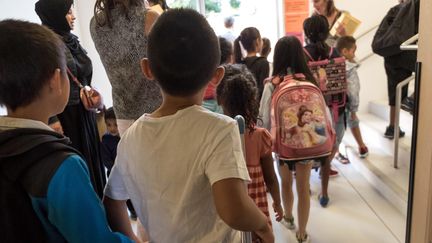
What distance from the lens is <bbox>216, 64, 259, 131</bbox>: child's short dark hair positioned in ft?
4.78

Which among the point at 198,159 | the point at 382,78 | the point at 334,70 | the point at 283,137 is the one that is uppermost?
the point at 198,159

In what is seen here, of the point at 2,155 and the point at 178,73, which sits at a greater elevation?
the point at 178,73

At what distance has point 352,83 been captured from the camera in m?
2.73

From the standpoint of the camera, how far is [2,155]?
66 centimetres

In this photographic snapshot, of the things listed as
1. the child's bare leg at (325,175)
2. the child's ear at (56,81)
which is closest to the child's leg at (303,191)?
the child's bare leg at (325,175)

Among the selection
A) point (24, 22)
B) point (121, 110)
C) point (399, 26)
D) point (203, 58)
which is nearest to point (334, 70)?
point (399, 26)

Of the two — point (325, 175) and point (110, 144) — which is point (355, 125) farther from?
point (110, 144)

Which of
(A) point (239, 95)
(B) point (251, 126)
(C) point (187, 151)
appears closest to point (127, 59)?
(A) point (239, 95)

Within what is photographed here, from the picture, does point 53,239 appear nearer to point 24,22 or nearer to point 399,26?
point 24,22

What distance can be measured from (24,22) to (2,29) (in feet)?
0.16

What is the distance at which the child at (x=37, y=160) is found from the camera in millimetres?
665

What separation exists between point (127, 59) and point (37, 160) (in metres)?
0.72

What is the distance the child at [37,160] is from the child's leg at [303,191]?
4.74 feet

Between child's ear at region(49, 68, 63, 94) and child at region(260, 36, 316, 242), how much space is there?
52.1 inches
